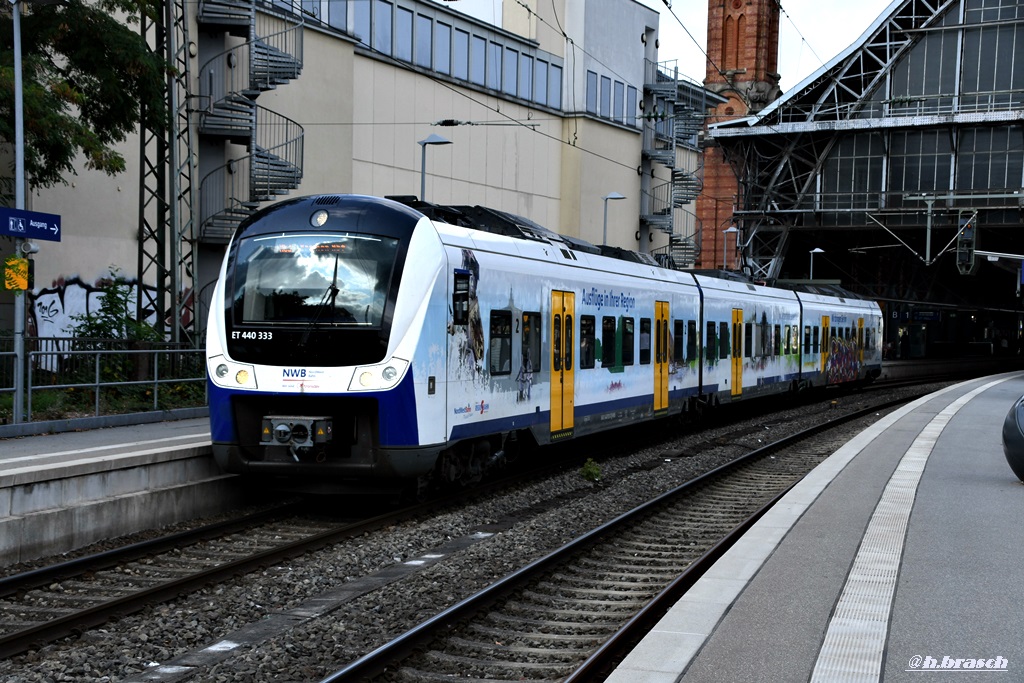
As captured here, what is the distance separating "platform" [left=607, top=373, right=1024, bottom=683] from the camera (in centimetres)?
609

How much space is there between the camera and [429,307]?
11.9 metres

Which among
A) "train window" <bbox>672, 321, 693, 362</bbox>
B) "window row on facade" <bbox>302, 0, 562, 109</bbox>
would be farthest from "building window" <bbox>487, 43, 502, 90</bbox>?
"train window" <bbox>672, 321, 693, 362</bbox>

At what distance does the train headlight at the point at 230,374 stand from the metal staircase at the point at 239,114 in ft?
53.0

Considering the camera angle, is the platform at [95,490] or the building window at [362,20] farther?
the building window at [362,20]

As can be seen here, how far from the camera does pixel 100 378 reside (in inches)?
703

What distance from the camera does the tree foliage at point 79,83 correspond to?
17922 mm

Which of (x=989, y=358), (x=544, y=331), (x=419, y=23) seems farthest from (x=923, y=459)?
(x=989, y=358)

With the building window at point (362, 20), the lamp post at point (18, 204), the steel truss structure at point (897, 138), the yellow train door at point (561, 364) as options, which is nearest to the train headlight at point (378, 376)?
the yellow train door at point (561, 364)

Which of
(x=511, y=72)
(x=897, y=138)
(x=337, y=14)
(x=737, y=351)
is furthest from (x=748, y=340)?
(x=897, y=138)

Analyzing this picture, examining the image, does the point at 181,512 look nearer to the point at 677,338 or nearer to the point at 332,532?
the point at 332,532

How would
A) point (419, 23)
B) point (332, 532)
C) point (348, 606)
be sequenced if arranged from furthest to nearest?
point (419, 23), point (332, 532), point (348, 606)

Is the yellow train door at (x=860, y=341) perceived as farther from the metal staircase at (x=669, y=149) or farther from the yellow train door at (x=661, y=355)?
the yellow train door at (x=661, y=355)

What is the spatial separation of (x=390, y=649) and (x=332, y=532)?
13.4 ft

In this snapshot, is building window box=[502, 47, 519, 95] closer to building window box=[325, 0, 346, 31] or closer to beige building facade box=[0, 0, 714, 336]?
beige building facade box=[0, 0, 714, 336]
